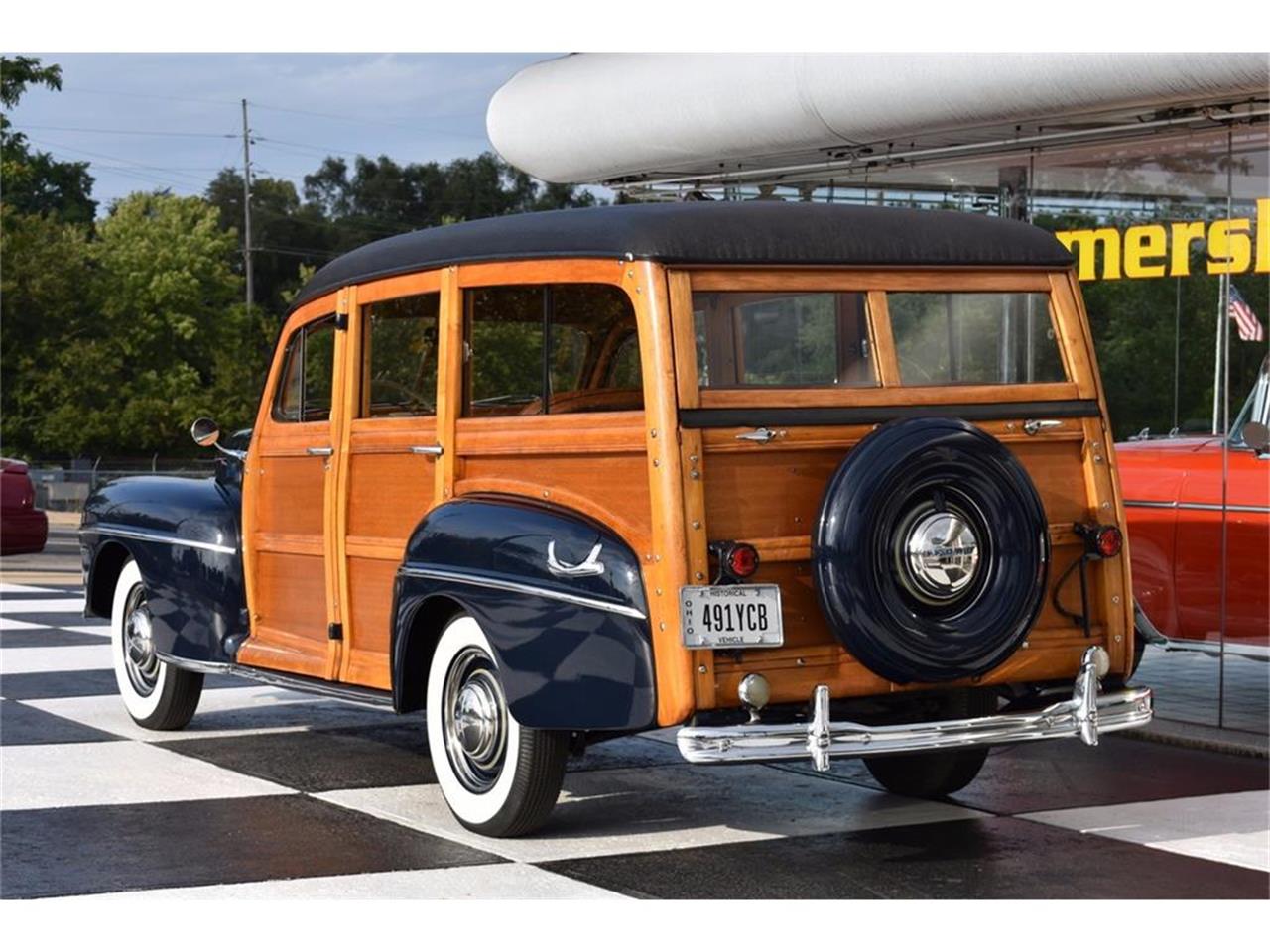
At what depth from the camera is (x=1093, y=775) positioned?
8.06 meters

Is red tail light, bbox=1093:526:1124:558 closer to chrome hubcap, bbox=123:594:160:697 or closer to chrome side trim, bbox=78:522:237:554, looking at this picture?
chrome side trim, bbox=78:522:237:554

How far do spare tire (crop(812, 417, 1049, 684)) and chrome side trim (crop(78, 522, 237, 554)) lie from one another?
3.47 m

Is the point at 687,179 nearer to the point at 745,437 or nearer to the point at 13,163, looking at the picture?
the point at 745,437

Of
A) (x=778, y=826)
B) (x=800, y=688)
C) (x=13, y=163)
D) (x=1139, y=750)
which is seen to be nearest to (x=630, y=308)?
(x=800, y=688)

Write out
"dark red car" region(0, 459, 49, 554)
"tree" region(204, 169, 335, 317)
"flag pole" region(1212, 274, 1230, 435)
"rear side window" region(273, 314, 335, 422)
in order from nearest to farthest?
1. "rear side window" region(273, 314, 335, 422)
2. "flag pole" region(1212, 274, 1230, 435)
3. "dark red car" region(0, 459, 49, 554)
4. "tree" region(204, 169, 335, 317)

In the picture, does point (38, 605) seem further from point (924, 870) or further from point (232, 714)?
point (924, 870)

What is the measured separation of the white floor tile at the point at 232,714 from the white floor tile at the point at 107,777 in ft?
1.67

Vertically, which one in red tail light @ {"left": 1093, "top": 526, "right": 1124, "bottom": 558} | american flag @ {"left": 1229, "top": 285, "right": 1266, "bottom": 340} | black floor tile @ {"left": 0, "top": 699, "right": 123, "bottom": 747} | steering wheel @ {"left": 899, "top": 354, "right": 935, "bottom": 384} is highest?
american flag @ {"left": 1229, "top": 285, "right": 1266, "bottom": 340}

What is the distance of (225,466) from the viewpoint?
8953mm

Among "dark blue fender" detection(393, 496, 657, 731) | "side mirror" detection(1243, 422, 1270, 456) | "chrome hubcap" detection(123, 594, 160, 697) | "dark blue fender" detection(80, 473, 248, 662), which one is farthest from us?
"chrome hubcap" detection(123, 594, 160, 697)

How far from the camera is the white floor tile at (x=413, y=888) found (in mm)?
5746

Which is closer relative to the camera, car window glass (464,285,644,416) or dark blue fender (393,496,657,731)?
dark blue fender (393,496,657,731)

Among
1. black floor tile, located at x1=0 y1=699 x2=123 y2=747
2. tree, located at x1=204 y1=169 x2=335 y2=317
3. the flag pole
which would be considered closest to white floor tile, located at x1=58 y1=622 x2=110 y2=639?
black floor tile, located at x1=0 y1=699 x2=123 y2=747

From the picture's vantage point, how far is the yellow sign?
31.3ft
